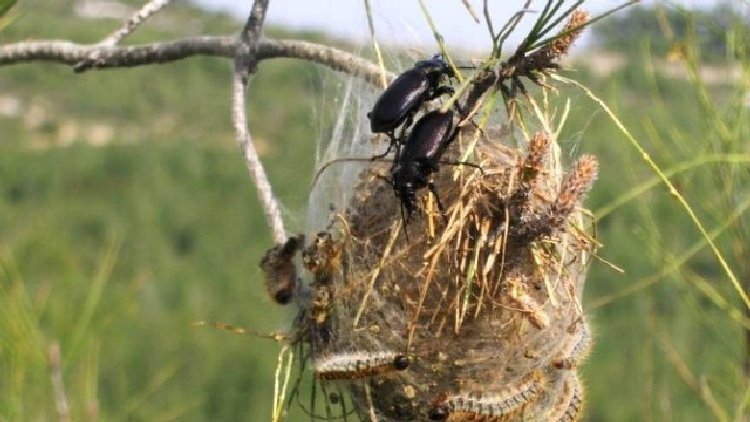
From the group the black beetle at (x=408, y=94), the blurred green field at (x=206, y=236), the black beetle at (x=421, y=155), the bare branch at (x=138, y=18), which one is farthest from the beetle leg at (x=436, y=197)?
the bare branch at (x=138, y=18)

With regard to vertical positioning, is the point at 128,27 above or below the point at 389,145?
above

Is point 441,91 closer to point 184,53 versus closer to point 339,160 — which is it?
point 339,160

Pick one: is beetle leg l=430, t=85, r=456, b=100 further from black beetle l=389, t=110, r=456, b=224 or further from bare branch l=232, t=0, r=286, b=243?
bare branch l=232, t=0, r=286, b=243

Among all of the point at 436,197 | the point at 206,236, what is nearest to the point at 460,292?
the point at 436,197

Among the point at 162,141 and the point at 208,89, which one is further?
the point at 208,89

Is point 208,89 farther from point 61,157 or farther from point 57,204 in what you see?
point 57,204

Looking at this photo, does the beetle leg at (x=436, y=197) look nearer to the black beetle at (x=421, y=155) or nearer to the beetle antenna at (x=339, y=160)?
the black beetle at (x=421, y=155)

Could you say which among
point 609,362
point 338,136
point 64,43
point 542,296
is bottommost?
point 609,362

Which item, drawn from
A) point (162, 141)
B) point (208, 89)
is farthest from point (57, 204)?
point (208, 89)
